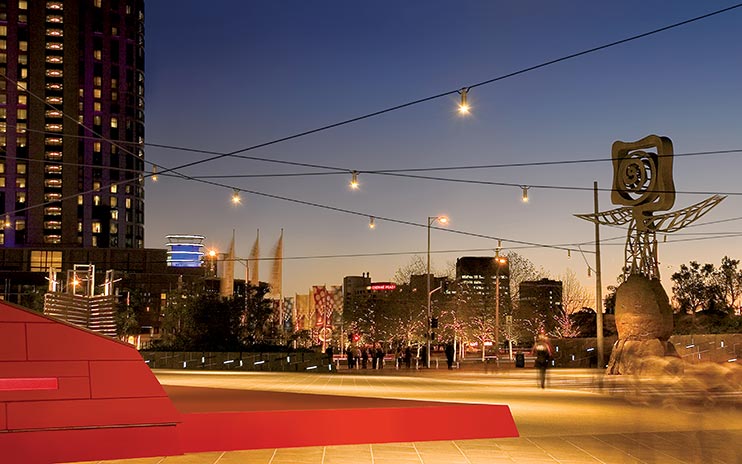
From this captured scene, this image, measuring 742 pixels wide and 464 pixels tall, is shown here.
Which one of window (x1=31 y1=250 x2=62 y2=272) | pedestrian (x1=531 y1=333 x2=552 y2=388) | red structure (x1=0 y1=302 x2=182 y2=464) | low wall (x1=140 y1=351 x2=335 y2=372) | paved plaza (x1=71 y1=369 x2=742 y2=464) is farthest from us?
window (x1=31 y1=250 x2=62 y2=272)

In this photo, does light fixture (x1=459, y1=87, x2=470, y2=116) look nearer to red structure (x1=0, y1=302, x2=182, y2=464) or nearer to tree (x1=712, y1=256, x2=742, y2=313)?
red structure (x1=0, y1=302, x2=182, y2=464)

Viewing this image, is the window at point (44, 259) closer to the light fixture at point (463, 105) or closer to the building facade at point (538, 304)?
the building facade at point (538, 304)

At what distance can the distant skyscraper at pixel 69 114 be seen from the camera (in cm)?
13838

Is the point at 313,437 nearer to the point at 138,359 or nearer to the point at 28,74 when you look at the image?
the point at 138,359

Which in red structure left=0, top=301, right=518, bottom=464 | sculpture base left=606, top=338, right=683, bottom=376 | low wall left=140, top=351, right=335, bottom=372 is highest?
red structure left=0, top=301, right=518, bottom=464

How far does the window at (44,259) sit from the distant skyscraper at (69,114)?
13.1 m

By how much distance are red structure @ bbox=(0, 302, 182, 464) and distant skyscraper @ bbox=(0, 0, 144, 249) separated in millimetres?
127993

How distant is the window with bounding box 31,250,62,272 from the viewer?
122438 mm

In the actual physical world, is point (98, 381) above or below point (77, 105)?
below

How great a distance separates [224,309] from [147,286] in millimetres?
74228

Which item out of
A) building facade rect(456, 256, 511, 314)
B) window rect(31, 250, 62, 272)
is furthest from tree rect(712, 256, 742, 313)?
window rect(31, 250, 62, 272)

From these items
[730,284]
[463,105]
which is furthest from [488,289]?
[463,105]

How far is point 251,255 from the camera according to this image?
3509 inches

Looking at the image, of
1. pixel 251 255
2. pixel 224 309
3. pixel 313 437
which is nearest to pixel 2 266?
pixel 251 255
